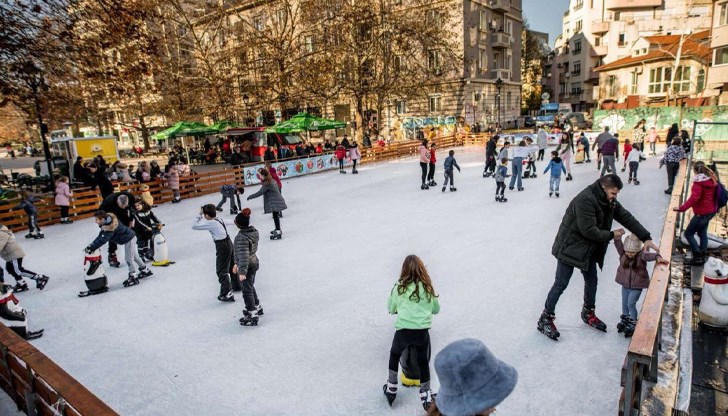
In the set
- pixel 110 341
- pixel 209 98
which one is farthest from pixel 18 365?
pixel 209 98

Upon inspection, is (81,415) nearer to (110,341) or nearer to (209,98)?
(110,341)

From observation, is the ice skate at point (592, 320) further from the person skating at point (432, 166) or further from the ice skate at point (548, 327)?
the person skating at point (432, 166)

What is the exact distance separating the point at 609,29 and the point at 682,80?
14657mm

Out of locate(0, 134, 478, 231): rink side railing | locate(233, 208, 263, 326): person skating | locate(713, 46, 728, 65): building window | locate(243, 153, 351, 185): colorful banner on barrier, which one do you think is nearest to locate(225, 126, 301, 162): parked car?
locate(243, 153, 351, 185): colorful banner on barrier

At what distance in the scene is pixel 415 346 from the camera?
11.8ft

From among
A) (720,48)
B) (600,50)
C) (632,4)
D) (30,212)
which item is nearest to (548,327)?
(30,212)

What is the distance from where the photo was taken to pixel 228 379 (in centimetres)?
429

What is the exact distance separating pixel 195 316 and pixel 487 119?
39779 mm

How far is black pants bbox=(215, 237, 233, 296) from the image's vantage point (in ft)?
20.0

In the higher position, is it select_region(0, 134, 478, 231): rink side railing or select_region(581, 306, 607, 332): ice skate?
select_region(0, 134, 478, 231): rink side railing

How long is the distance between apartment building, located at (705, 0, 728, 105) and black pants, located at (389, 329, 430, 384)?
3926 cm

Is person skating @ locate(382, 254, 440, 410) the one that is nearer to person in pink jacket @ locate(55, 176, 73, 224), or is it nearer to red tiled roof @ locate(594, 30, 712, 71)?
person in pink jacket @ locate(55, 176, 73, 224)

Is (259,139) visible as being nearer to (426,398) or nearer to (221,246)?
(221,246)

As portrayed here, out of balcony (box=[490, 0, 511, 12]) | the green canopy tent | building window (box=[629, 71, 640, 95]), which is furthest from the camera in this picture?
building window (box=[629, 71, 640, 95])
